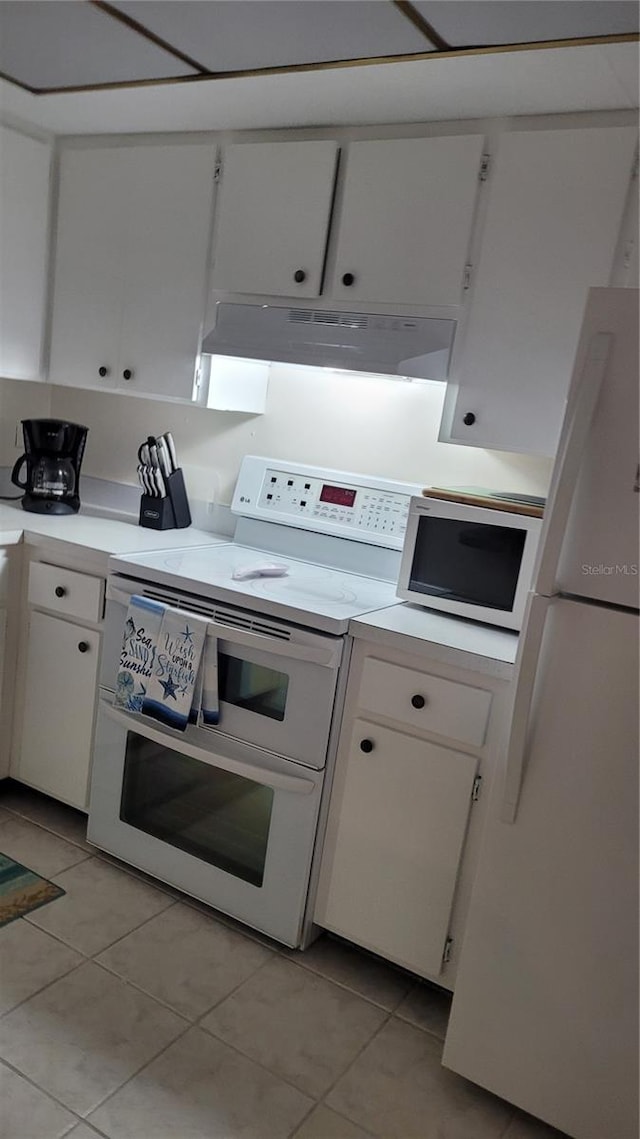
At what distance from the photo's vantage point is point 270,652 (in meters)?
2.08

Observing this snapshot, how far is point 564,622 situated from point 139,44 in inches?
66.3

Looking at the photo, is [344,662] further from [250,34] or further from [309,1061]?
[250,34]

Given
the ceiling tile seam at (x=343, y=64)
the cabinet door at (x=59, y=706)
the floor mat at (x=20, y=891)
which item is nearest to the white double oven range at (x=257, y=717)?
the cabinet door at (x=59, y=706)

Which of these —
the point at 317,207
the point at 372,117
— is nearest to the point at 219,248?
the point at 317,207

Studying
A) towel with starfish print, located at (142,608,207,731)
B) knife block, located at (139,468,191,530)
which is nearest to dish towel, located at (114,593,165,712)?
towel with starfish print, located at (142,608,207,731)

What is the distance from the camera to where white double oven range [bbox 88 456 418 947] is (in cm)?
208

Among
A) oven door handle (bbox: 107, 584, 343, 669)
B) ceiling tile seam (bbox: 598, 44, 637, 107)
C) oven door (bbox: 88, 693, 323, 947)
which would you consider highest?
ceiling tile seam (bbox: 598, 44, 637, 107)

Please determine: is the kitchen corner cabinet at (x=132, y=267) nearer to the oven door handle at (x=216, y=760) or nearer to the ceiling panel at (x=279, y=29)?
the ceiling panel at (x=279, y=29)

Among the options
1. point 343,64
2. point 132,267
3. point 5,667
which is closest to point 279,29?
point 343,64

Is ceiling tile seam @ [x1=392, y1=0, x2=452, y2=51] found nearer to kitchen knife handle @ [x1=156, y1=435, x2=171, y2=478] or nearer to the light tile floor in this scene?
kitchen knife handle @ [x1=156, y1=435, x2=171, y2=478]

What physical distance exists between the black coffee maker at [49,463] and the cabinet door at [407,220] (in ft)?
3.74

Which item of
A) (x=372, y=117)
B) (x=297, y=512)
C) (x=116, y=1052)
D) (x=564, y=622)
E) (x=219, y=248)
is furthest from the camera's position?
(x=297, y=512)

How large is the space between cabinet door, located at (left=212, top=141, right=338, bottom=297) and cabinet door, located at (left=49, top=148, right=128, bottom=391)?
1.43ft

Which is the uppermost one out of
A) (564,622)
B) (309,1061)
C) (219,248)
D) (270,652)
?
(219,248)
